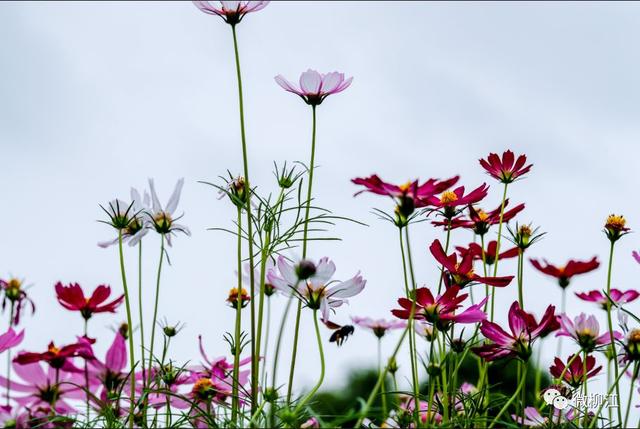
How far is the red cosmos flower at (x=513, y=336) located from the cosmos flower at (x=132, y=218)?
53 cm

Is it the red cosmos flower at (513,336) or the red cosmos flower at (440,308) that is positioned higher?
the red cosmos flower at (440,308)

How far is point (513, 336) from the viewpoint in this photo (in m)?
1.09

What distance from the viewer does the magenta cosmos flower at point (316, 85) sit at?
1.20m

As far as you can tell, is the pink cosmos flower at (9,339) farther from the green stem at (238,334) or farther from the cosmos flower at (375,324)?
the cosmos flower at (375,324)

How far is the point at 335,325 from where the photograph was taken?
3.77 ft

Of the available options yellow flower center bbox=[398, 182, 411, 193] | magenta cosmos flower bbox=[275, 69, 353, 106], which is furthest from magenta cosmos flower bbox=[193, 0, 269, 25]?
yellow flower center bbox=[398, 182, 411, 193]

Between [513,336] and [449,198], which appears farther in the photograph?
[449,198]

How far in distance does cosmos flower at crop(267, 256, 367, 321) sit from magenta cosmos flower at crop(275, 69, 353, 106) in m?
0.28

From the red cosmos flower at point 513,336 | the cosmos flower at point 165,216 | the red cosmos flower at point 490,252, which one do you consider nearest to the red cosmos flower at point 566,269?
the red cosmos flower at point 490,252

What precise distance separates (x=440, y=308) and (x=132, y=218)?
1.60 feet

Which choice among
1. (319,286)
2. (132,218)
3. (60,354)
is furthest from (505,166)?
(60,354)

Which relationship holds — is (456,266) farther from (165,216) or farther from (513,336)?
(165,216)

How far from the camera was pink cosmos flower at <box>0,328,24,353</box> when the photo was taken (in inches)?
44.9

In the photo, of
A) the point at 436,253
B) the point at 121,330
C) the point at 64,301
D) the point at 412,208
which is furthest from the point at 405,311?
the point at 121,330
